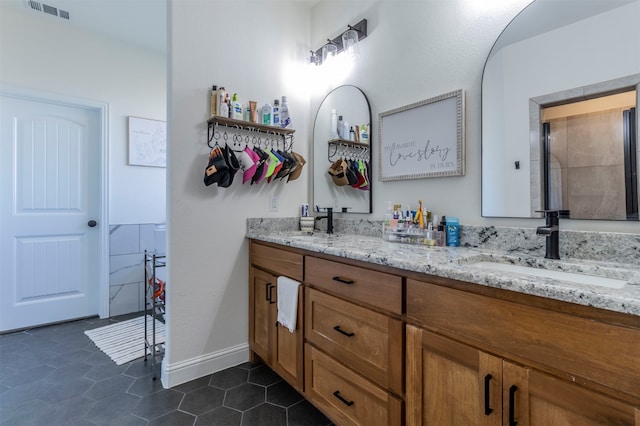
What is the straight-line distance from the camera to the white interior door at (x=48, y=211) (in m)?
2.69

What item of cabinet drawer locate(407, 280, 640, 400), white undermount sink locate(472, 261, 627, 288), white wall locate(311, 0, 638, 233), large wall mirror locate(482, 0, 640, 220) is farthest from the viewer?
white wall locate(311, 0, 638, 233)

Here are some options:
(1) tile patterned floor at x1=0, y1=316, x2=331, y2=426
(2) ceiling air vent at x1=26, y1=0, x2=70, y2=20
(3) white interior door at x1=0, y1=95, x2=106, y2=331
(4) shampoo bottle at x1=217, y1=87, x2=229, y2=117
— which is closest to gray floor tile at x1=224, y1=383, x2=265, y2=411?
(1) tile patterned floor at x1=0, y1=316, x2=331, y2=426

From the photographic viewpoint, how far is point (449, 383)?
0.97 meters

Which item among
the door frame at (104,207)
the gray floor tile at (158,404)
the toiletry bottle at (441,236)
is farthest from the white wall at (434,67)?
the door frame at (104,207)

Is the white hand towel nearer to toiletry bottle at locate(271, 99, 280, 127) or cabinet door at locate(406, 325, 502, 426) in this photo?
cabinet door at locate(406, 325, 502, 426)

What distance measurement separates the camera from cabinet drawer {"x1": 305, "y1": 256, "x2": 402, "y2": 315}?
1140mm

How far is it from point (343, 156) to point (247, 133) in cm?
70

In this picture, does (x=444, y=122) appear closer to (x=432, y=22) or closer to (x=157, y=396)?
(x=432, y=22)

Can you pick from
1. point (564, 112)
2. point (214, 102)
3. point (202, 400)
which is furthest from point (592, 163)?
point (202, 400)

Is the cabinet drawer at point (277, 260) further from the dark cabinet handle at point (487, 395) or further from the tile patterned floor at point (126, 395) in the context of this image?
the dark cabinet handle at point (487, 395)

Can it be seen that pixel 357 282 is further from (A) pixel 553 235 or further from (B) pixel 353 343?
(A) pixel 553 235

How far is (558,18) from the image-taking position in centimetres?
124

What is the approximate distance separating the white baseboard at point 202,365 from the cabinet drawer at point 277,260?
2.07 feet

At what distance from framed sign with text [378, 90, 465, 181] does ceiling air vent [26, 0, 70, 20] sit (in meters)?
2.94
